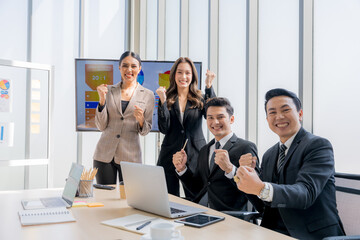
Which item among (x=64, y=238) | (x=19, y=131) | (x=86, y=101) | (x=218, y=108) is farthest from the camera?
(x=19, y=131)

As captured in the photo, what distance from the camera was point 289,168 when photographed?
1.74 meters

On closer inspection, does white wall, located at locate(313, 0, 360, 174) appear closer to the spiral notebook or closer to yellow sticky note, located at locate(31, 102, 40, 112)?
the spiral notebook

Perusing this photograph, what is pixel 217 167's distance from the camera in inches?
87.7

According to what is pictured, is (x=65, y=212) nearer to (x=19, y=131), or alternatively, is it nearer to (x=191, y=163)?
(x=191, y=163)

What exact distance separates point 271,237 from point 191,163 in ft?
5.46

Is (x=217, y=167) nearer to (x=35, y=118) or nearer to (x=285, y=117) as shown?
(x=285, y=117)

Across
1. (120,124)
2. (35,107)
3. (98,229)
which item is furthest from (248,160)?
(35,107)

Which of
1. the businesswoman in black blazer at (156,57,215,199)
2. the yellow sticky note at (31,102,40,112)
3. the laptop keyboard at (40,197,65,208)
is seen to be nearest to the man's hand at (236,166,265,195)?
the laptop keyboard at (40,197,65,208)

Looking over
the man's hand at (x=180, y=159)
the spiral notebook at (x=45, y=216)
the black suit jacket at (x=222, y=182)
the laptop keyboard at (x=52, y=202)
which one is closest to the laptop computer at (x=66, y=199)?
the laptop keyboard at (x=52, y=202)

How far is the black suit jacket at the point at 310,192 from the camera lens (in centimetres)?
153

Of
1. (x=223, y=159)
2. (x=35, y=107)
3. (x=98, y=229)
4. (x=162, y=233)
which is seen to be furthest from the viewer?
(x=35, y=107)

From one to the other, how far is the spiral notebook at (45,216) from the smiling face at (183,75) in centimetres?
160

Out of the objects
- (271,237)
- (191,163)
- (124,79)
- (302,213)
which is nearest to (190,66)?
(124,79)

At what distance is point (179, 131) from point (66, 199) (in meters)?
1.25
